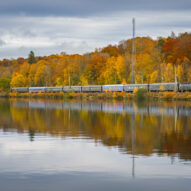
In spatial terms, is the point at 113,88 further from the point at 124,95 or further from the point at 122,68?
the point at 124,95

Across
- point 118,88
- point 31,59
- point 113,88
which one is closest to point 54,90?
point 113,88

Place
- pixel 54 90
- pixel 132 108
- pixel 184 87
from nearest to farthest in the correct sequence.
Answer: pixel 132 108 → pixel 184 87 → pixel 54 90

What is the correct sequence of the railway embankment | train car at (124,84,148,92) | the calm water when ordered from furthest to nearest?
1. train car at (124,84,148,92)
2. the railway embankment
3. the calm water

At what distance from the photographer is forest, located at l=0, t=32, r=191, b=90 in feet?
255

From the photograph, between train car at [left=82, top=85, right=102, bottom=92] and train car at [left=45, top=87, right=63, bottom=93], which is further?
train car at [left=45, top=87, right=63, bottom=93]

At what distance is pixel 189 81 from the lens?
229ft

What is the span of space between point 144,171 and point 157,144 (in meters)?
4.68

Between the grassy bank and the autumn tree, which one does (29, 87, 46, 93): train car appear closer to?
the grassy bank

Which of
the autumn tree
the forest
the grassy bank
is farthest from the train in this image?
the autumn tree

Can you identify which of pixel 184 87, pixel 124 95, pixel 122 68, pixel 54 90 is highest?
pixel 122 68

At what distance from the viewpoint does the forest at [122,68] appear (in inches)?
3061

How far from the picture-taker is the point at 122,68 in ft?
287

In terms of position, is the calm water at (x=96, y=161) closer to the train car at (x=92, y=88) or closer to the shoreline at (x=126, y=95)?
the shoreline at (x=126, y=95)

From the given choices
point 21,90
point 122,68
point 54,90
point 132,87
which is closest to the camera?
point 132,87
